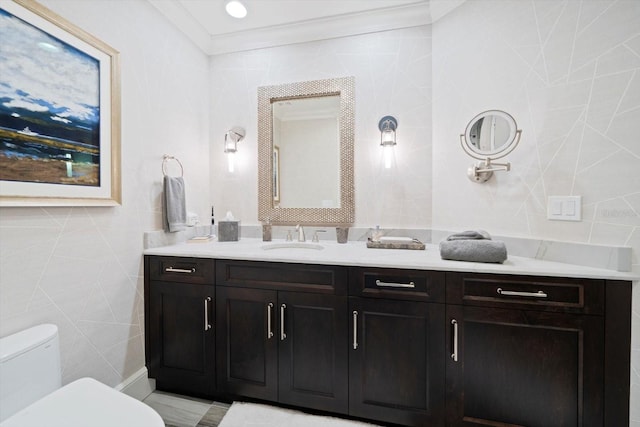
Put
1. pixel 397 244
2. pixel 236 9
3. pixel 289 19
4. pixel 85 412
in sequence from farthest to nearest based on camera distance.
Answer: pixel 289 19 → pixel 236 9 → pixel 397 244 → pixel 85 412

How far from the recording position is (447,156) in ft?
6.17

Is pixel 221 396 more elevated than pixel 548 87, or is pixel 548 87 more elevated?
pixel 548 87

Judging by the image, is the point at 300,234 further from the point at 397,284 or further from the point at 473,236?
the point at 473,236

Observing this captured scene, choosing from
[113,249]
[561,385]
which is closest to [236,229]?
[113,249]

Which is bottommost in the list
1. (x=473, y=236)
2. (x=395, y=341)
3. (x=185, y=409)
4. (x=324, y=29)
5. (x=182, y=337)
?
(x=185, y=409)

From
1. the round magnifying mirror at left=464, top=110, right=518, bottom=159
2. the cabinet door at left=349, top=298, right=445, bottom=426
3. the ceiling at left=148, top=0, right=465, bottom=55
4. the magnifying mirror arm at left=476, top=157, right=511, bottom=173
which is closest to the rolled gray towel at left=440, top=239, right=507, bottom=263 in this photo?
the cabinet door at left=349, top=298, right=445, bottom=426

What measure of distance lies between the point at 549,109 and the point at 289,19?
180 centimetres

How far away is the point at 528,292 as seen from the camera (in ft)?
4.09

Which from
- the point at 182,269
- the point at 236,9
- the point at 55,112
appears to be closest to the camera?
the point at 55,112

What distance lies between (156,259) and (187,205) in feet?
1.71

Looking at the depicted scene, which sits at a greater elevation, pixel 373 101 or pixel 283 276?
pixel 373 101

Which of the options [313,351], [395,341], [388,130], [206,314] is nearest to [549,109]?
[388,130]

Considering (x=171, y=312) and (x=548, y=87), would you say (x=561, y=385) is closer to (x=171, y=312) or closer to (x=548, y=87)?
(x=548, y=87)

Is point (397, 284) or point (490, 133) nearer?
point (397, 284)
